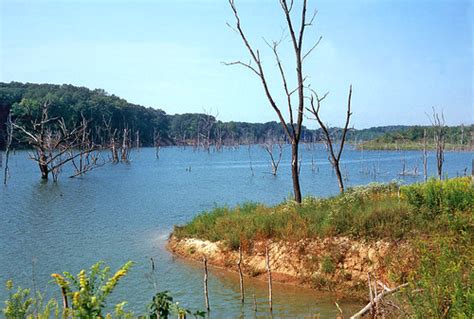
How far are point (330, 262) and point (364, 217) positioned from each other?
174 cm

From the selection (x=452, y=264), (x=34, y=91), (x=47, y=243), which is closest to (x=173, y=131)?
(x=34, y=91)

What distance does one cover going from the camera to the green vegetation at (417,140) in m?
110

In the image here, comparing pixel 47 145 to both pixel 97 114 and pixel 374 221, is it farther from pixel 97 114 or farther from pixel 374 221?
pixel 97 114

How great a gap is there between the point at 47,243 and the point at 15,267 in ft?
11.2

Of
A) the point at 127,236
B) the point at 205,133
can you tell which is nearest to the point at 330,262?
the point at 127,236

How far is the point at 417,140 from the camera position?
113000 mm

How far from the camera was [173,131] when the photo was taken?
604ft

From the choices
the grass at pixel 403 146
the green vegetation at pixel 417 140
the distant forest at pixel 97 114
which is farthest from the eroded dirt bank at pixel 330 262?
the grass at pixel 403 146

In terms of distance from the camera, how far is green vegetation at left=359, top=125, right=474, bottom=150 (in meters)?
110

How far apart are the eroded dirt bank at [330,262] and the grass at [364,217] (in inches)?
12.7

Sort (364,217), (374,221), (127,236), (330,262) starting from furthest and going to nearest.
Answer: (127,236) < (364,217) < (374,221) < (330,262)

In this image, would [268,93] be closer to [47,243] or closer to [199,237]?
[199,237]

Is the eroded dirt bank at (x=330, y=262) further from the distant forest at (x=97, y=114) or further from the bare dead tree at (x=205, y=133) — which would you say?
the bare dead tree at (x=205, y=133)

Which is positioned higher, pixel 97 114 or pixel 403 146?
pixel 97 114
